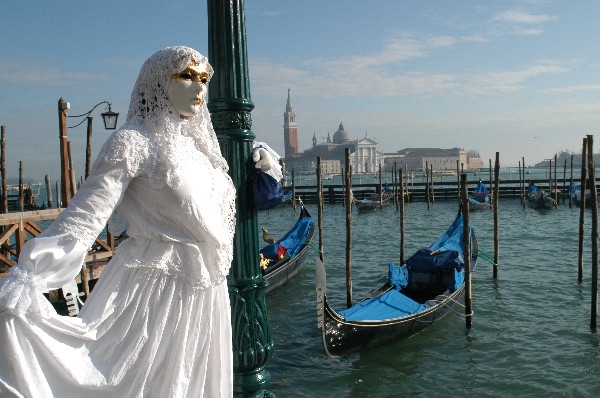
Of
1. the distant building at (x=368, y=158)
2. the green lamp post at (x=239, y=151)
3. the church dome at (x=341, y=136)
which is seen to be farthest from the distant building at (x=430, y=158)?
the green lamp post at (x=239, y=151)

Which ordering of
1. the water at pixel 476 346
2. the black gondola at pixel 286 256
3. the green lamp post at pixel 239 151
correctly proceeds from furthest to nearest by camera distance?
the black gondola at pixel 286 256 → the water at pixel 476 346 → the green lamp post at pixel 239 151

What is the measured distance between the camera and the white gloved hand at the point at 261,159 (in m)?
1.58

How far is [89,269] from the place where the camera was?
6.55 metres

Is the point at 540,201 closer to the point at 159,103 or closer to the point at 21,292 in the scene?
the point at 159,103

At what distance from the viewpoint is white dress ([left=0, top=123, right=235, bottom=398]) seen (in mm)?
1004

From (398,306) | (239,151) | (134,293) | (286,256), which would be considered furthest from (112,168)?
(286,256)

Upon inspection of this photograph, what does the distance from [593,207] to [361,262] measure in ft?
18.4

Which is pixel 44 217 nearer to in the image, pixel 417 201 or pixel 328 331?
pixel 328 331

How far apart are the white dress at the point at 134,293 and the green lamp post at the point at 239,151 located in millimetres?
198

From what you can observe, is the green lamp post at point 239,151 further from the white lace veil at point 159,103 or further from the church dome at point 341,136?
the church dome at point 341,136

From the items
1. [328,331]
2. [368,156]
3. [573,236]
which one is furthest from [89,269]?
[368,156]

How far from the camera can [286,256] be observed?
30.9 feet

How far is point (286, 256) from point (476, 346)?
160 inches

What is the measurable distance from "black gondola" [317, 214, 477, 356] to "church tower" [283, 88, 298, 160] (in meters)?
95.8
